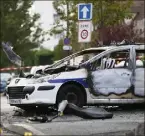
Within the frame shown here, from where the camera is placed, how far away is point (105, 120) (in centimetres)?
1063

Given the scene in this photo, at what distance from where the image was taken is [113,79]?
11.7 metres

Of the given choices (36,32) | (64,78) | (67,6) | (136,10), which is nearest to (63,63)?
(64,78)

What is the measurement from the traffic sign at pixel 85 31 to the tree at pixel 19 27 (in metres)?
24.5

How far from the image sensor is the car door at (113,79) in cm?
1170

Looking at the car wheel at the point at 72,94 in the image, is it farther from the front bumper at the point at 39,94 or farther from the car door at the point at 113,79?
the car door at the point at 113,79

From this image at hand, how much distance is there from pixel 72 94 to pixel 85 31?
9.00 ft

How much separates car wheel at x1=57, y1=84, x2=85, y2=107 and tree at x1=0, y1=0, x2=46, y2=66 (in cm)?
2685

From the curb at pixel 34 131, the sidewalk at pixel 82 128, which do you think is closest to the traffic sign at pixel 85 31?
the sidewalk at pixel 82 128

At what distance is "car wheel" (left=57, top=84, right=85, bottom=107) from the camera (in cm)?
1188

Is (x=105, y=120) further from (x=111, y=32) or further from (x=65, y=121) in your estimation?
(x=111, y=32)

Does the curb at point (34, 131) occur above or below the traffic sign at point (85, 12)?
below

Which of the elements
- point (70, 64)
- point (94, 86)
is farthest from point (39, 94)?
point (94, 86)

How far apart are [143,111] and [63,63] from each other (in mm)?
2299

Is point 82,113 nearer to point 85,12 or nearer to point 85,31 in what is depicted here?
point 85,31
